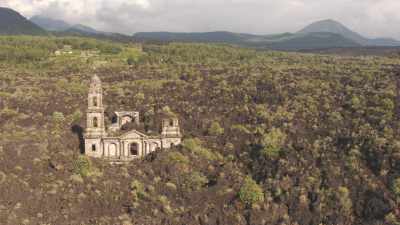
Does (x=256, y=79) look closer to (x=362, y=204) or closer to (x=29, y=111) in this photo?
(x=29, y=111)

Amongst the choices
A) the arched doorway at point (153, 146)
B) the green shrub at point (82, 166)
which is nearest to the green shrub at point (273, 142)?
the arched doorway at point (153, 146)

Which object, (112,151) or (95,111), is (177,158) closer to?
(112,151)

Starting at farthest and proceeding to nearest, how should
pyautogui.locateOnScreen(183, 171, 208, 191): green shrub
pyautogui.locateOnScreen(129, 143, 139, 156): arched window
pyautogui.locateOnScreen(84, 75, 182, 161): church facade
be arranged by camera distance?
pyautogui.locateOnScreen(129, 143, 139, 156): arched window
pyautogui.locateOnScreen(84, 75, 182, 161): church facade
pyautogui.locateOnScreen(183, 171, 208, 191): green shrub

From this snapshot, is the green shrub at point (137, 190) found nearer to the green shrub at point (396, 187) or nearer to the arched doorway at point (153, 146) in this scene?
the arched doorway at point (153, 146)

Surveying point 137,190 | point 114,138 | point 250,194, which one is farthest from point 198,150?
point 250,194

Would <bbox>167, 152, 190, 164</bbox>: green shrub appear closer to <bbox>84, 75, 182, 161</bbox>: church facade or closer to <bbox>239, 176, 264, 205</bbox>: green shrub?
<bbox>84, 75, 182, 161</bbox>: church facade

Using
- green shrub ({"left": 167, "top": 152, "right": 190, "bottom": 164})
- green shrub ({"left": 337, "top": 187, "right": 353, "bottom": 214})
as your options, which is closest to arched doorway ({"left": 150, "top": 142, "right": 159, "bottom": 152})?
green shrub ({"left": 167, "top": 152, "right": 190, "bottom": 164})
